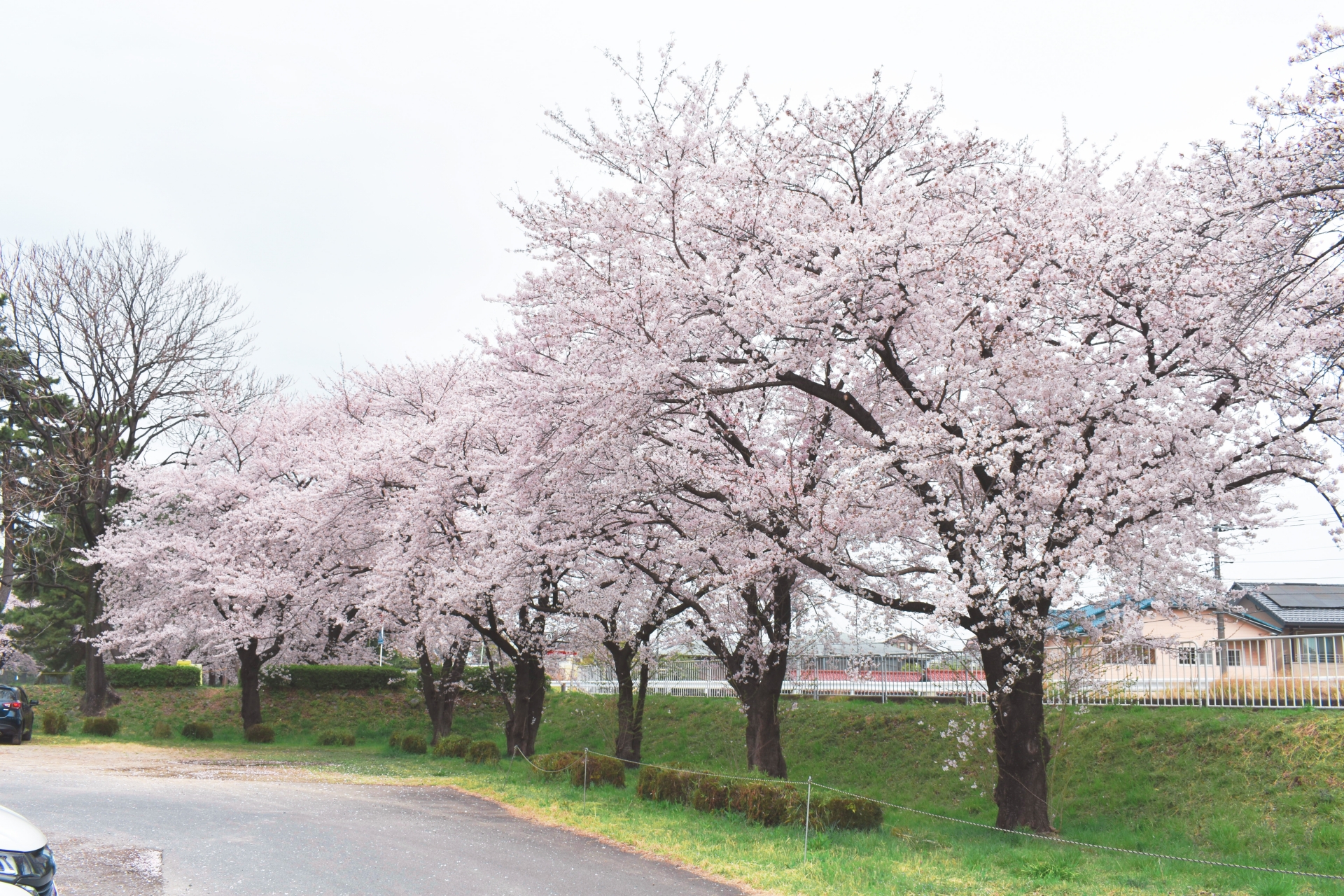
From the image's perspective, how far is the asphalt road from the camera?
767cm

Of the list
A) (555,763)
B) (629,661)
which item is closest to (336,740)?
(629,661)

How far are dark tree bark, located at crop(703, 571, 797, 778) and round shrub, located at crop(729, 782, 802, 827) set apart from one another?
3.33m

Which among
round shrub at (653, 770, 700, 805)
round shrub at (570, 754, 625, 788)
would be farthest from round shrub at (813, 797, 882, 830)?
round shrub at (570, 754, 625, 788)

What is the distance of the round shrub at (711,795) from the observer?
11.9m

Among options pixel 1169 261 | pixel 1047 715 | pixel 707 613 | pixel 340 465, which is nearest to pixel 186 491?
pixel 340 465

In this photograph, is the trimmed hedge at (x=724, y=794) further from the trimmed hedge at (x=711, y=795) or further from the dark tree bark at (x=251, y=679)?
the dark tree bark at (x=251, y=679)

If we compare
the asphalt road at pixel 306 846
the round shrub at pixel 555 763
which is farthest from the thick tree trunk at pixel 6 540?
the round shrub at pixel 555 763

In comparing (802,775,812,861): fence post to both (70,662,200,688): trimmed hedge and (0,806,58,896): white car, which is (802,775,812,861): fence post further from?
(70,662,200,688): trimmed hedge

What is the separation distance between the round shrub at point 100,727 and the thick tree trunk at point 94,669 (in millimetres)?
2195

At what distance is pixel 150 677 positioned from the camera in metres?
30.8

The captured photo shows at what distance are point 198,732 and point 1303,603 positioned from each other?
31.9 metres

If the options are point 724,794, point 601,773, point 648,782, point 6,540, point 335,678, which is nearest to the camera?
point 724,794

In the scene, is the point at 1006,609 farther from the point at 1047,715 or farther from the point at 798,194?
the point at 798,194

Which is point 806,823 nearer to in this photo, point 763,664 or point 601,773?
point 763,664
